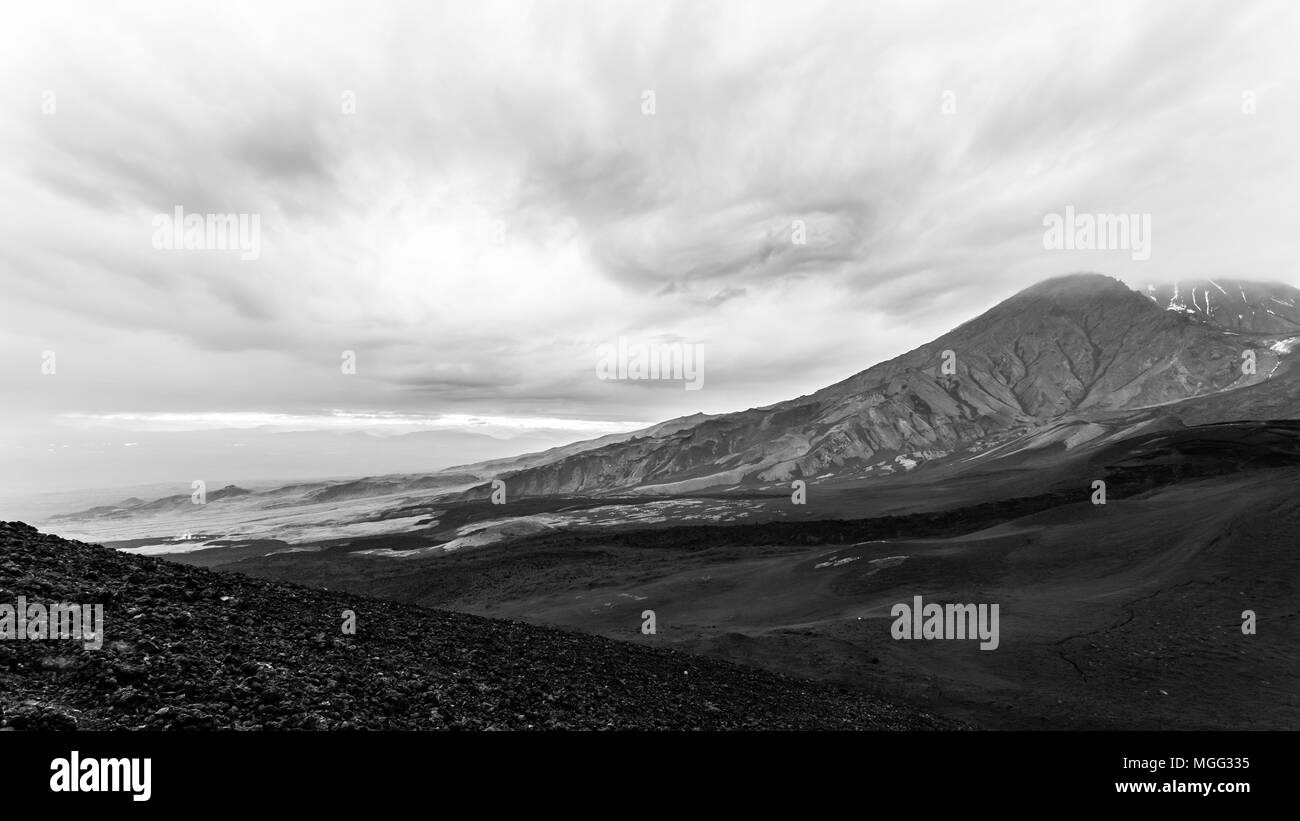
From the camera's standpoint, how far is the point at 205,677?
31.5 ft

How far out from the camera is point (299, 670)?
428 inches

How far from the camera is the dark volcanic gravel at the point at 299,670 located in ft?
28.6

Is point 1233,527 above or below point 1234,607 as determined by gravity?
above

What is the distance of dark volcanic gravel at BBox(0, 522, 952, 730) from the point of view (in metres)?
8.71

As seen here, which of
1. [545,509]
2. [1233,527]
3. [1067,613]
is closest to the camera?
[1067,613]
